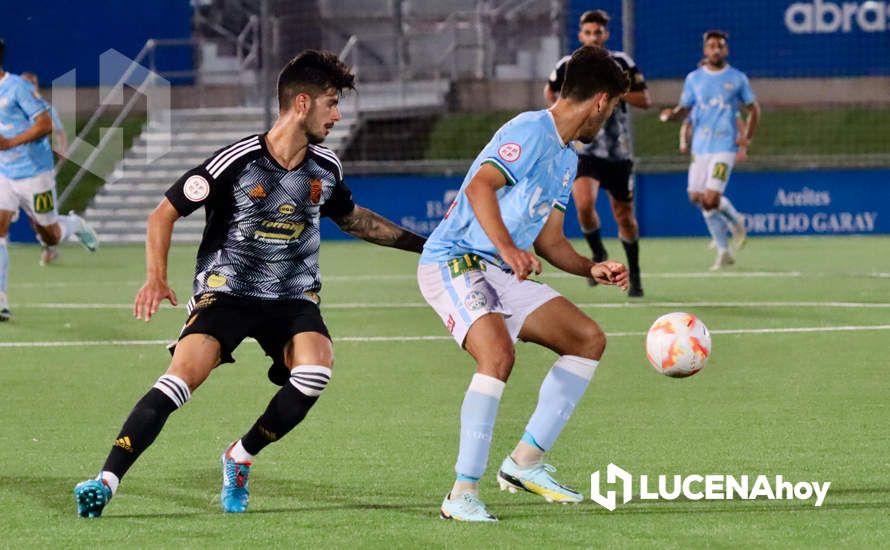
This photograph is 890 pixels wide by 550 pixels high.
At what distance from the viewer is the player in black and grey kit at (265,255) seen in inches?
252

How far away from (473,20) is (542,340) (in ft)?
80.6

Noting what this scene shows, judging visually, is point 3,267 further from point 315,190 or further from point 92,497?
point 92,497

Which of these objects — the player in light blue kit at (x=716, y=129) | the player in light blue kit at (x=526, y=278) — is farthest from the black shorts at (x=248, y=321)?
the player in light blue kit at (x=716, y=129)

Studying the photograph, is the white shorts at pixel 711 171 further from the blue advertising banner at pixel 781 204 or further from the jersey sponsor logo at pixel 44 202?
the jersey sponsor logo at pixel 44 202

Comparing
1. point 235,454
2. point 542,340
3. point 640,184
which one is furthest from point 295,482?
point 640,184

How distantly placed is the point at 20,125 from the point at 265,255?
850 cm

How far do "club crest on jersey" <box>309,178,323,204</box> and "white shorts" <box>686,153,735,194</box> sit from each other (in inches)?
459

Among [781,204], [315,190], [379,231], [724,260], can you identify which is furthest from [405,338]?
[781,204]

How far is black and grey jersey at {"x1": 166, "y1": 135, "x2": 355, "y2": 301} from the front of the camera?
21.7 ft

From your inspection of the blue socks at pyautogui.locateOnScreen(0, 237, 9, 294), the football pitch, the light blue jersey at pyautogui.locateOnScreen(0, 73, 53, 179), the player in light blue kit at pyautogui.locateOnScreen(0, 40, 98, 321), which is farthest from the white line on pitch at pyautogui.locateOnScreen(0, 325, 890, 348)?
the light blue jersey at pyautogui.locateOnScreen(0, 73, 53, 179)

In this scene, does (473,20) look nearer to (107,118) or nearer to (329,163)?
(107,118)

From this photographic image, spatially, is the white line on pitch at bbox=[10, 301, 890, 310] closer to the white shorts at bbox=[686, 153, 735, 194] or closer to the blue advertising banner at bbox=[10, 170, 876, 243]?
the white shorts at bbox=[686, 153, 735, 194]

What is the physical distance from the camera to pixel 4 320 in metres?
13.4

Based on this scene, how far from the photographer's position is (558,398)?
6.63 metres
